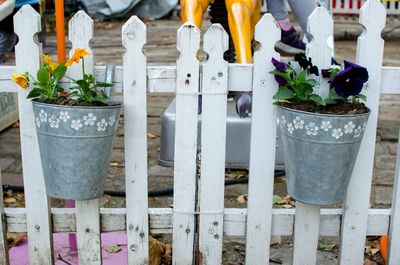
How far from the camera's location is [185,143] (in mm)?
2430

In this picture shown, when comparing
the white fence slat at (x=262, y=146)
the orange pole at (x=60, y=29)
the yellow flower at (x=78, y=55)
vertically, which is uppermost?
the orange pole at (x=60, y=29)

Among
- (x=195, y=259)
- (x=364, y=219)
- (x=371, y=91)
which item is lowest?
(x=195, y=259)

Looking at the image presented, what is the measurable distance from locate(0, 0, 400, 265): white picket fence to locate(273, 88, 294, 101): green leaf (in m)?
0.11

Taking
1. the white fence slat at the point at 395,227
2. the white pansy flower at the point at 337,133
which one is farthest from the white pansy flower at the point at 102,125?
the white fence slat at the point at 395,227

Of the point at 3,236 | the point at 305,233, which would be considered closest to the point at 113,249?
the point at 3,236

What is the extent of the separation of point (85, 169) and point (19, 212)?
0.52 metres

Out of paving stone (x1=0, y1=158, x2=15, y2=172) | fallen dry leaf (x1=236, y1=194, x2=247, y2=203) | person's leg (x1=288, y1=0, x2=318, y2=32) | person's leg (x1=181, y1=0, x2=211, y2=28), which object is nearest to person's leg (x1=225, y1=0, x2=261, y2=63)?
person's leg (x1=181, y1=0, x2=211, y2=28)

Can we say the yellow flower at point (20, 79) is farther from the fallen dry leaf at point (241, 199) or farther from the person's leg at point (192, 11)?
the fallen dry leaf at point (241, 199)

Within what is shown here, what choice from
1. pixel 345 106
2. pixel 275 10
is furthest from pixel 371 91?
pixel 275 10

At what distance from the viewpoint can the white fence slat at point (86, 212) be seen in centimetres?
230

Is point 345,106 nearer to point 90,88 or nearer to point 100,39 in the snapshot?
point 90,88

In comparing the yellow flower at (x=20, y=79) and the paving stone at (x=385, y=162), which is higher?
the yellow flower at (x=20, y=79)

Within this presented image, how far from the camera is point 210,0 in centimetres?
354

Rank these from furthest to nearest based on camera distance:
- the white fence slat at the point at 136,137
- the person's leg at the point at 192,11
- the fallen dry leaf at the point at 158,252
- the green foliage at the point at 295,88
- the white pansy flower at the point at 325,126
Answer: the person's leg at the point at 192,11 → the fallen dry leaf at the point at 158,252 → the white fence slat at the point at 136,137 → the green foliage at the point at 295,88 → the white pansy flower at the point at 325,126
